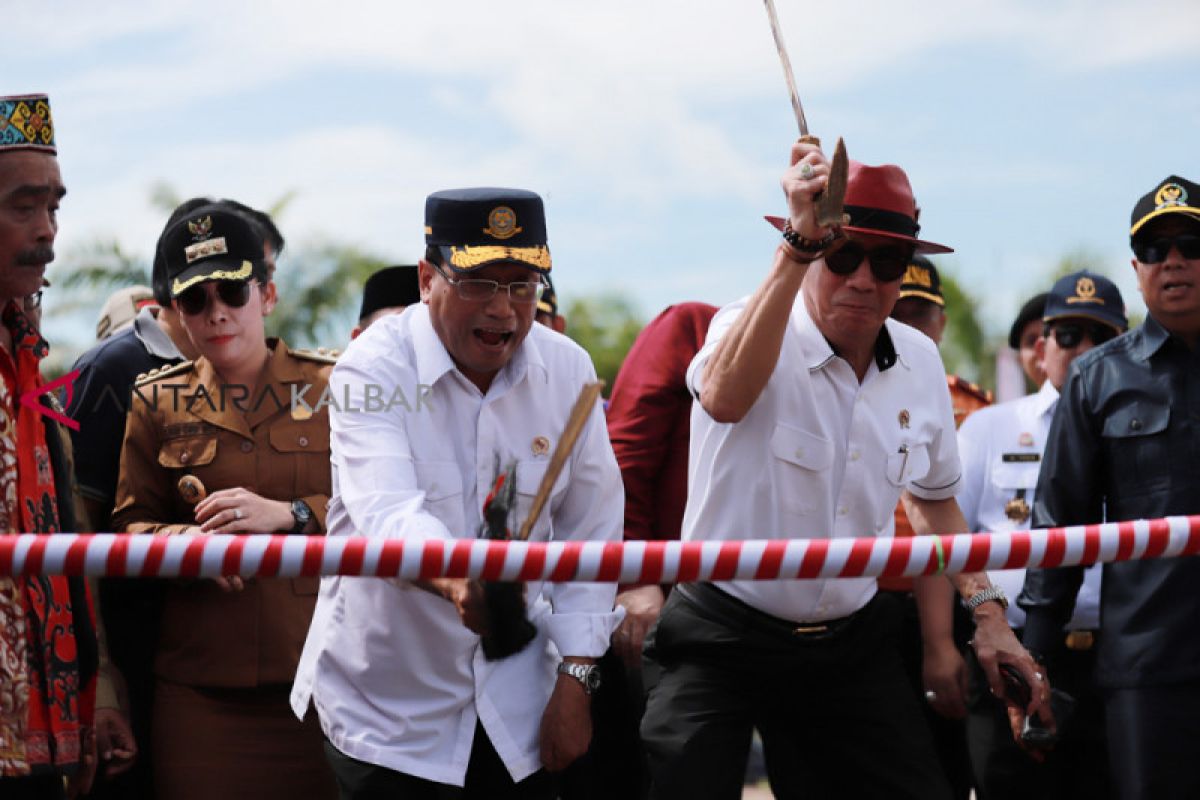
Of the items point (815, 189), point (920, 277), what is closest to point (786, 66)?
point (815, 189)

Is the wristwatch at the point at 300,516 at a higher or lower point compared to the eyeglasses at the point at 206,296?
lower

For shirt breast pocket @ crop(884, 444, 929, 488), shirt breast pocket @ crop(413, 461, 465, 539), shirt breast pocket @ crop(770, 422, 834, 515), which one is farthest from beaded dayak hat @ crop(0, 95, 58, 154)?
shirt breast pocket @ crop(884, 444, 929, 488)

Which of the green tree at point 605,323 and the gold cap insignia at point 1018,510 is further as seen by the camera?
the green tree at point 605,323

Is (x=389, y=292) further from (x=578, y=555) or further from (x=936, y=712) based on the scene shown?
(x=578, y=555)

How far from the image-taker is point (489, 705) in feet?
14.0

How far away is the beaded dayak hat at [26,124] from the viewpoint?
3.82 metres

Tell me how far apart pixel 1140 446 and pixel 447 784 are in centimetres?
240

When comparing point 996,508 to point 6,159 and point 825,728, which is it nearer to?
point 825,728

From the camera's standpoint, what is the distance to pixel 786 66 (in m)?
4.38

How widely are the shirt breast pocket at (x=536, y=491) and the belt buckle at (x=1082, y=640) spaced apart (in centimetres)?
263

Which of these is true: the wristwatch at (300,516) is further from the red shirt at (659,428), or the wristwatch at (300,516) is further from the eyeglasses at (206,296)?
the red shirt at (659,428)

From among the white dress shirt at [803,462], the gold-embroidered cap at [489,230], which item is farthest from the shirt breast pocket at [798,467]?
the gold-embroidered cap at [489,230]

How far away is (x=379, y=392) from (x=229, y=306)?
99cm

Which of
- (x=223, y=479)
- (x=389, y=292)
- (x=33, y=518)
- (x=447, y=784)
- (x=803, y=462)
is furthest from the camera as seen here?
(x=389, y=292)
